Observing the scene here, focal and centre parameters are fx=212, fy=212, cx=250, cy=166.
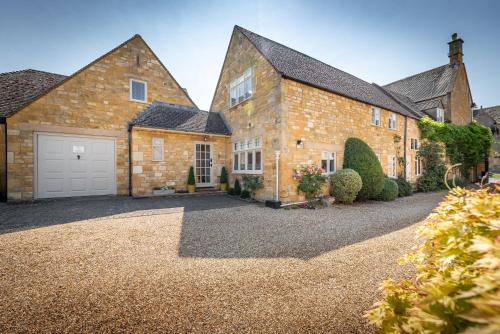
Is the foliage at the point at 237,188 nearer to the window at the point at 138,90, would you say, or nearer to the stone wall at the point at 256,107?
the stone wall at the point at 256,107

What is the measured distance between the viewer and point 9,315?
235 centimetres

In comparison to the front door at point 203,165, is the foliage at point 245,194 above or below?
below

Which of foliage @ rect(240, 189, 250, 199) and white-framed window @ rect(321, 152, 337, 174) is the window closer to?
foliage @ rect(240, 189, 250, 199)

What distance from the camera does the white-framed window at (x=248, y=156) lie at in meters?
10.4

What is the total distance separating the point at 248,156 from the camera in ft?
37.1

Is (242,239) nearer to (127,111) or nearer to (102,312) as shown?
(102,312)

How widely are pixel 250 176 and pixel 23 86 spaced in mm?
12532

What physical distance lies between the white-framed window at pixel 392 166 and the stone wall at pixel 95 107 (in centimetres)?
1459

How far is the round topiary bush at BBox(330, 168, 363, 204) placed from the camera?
931 centimetres

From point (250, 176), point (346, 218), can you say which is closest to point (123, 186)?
point (250, 176)

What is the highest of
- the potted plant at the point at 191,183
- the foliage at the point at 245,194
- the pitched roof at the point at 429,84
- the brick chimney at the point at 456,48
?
the brick chimney at the point at 456,48

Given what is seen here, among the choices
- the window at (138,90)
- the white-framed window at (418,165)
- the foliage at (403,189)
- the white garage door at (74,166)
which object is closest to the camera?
the white garage door at (74,166)

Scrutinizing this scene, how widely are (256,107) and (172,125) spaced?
4717 mm

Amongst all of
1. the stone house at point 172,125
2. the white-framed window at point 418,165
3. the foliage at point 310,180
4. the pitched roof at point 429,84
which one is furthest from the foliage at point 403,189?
the pitched roof at point 429,84
